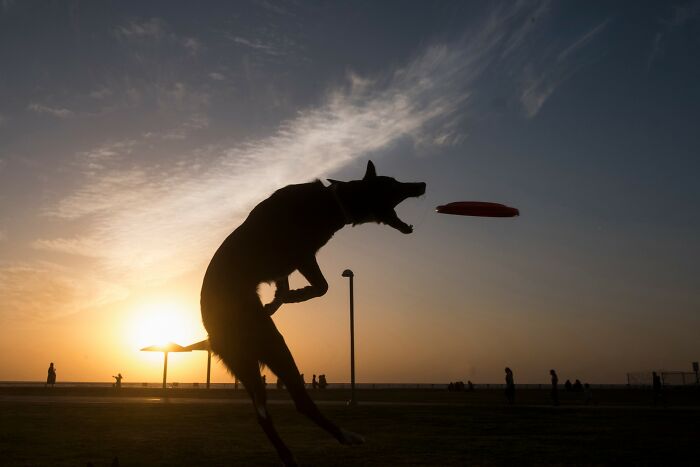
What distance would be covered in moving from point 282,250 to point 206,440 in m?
10.3

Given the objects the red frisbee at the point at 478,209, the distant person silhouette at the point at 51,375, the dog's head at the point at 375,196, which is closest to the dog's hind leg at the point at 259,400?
the dog's head at the point at 375,196

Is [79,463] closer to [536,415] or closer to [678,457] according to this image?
[678,457]

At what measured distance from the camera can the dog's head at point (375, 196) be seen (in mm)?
5309

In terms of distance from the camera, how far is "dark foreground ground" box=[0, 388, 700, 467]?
439 inches

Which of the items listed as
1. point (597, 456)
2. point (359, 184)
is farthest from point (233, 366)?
point (597, 456)

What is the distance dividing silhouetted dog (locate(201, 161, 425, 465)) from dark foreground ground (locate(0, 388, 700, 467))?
5.66m

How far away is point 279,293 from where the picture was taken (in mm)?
5379

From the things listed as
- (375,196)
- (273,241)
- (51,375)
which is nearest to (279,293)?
(273,241)

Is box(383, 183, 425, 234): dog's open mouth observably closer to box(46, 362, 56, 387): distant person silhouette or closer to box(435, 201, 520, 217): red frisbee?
box(435, 201, 520, 217): red frisbee

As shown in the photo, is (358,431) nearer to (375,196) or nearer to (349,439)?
(349,439)

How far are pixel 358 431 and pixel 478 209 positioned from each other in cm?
1063

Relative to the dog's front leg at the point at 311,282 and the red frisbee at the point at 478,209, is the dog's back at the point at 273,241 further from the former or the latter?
the red frisbee at the point at 478,209

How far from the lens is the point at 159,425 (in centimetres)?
1755

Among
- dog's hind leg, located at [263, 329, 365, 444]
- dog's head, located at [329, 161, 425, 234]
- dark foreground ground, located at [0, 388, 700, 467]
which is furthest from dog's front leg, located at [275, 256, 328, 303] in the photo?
dark foreground ground, located at [0, 388, 700, 467]
